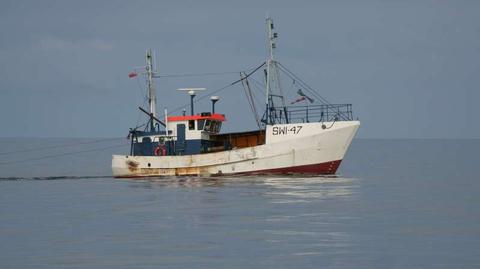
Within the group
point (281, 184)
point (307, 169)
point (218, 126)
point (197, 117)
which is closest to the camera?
point (281, 184)

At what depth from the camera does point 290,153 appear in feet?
182

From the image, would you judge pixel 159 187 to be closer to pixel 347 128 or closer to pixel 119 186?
pixel 119 186

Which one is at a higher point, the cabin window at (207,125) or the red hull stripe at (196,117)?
the red hull stripe at (196,117)

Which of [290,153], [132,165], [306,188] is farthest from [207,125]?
[306,188]

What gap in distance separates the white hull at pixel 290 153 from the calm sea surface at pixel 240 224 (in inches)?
31.3

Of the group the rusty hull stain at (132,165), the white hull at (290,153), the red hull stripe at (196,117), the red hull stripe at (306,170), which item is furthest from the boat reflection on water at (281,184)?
the red hull stripe at (196,117)

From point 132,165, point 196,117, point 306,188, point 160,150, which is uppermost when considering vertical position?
point 196,117

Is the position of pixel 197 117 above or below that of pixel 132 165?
above

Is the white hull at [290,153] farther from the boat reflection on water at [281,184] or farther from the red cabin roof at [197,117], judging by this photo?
the red cabin roof at [197,117]

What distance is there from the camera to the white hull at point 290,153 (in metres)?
55.2

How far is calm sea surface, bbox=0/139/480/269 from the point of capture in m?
28.5

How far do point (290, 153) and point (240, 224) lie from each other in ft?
64.6

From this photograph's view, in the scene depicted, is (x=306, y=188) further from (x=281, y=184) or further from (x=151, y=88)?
(x=151, y=88)

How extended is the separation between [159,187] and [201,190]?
3.35m
